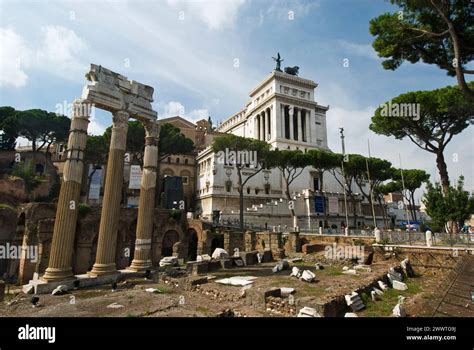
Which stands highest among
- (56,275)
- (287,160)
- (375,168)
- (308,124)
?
(308,124)

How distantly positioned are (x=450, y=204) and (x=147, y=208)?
65.9 ft

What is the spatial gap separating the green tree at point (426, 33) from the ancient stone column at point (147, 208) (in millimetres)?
13258

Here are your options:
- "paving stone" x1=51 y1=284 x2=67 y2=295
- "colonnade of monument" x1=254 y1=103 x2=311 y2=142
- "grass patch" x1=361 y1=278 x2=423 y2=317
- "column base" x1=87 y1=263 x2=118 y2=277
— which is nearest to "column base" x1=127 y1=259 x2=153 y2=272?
"column base" x1=87 y1=263 x2=118 y2=277

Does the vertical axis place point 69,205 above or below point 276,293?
above

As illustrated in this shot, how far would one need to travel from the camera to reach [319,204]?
39344mm

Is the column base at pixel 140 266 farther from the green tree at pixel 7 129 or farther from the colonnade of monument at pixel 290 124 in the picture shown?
the colonnade of monument at pixel 290 124

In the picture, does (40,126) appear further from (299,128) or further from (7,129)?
(299,128)

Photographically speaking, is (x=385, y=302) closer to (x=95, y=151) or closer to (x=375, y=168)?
(x=375, y=168)

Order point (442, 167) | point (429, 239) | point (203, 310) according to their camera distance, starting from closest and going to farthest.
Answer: point (203, 310) < point (429, 239) < point (442, 167)

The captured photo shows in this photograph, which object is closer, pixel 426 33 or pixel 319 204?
pixel 426 33

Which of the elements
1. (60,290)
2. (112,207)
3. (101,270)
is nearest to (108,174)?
(112,207)

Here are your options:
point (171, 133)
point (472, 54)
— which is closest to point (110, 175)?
point (472, 54)

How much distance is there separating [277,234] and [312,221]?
1530cm

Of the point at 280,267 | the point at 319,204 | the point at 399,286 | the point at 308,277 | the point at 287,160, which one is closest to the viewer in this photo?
the point at 399,286
